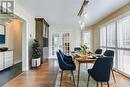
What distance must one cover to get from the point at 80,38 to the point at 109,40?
4.25 metres

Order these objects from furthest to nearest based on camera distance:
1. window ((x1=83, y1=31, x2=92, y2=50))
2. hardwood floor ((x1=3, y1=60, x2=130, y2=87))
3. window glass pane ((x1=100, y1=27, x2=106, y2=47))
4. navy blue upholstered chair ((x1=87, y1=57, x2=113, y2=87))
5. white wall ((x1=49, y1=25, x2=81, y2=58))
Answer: white wall ((x1=49, y1=25, x2=81, y2=58)) < window ((x1=83, y1=31, x2=92, y2=50)) < window glass pane ((x1=100, y1=27, x2=106, y2=47)) < hardwood floor ((x1=3, y1=60, x2=130, y2=87)) < navy blue upholstered chair ((x1=87, y1=57, x2=113, y2=87))

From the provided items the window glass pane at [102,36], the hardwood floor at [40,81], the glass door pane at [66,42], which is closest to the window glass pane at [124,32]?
the hardwood floor at [40,81]

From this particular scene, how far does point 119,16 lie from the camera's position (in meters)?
6.12

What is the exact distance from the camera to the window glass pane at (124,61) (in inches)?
225

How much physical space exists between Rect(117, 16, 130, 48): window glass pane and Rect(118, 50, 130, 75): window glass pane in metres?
0.26

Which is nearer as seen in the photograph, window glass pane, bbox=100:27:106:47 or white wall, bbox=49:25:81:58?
window glass pane, bbox=100:27:106:47

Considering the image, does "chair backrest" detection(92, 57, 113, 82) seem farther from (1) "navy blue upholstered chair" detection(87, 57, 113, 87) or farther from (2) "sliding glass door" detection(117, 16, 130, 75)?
(2) "sliding glass door" detection(117, 16, 130, 75)

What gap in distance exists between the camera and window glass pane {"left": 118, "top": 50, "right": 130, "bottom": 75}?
5715 mm

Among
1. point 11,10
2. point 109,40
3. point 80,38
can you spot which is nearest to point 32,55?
point 11,10

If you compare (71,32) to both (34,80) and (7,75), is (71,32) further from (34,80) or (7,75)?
(34,80)

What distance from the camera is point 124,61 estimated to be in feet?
20.0

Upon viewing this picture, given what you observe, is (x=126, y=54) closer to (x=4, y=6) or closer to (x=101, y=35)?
(x=101, y=35)

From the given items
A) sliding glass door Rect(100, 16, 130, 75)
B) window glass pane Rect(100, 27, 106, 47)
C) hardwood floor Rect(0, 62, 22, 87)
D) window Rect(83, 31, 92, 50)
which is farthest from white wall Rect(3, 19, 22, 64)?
sliding glass door Rect(100, 16, 130, 75)

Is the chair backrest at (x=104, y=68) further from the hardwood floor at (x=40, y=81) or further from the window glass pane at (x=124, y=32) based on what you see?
the window glass pane at (x=124, y=32)
